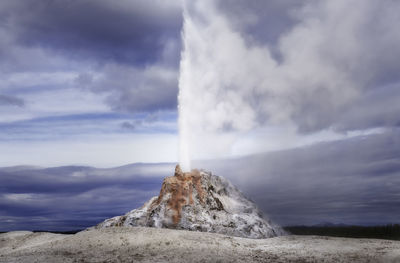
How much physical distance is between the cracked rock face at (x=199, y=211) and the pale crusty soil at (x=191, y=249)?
19.0 ft

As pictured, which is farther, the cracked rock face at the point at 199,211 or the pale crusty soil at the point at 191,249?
the cracked rock face at the point at 199,211

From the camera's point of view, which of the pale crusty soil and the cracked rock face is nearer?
the pale crusty soil

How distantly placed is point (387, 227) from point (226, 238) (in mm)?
43567

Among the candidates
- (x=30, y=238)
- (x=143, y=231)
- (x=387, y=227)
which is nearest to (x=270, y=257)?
(x=143, y=231)

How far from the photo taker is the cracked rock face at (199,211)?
49.6 metres

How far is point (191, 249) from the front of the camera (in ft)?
123

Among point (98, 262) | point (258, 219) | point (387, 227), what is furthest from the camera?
point (387, 227)

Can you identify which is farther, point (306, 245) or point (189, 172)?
point (189, 172)

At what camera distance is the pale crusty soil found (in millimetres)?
36188

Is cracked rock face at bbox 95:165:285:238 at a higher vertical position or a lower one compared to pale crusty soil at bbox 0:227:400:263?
higher

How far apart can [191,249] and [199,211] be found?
1416 cm

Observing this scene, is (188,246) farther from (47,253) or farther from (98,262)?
(47,253)

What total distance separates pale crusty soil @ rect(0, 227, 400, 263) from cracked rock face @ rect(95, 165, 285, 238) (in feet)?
19.0

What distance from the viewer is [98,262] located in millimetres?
35219
